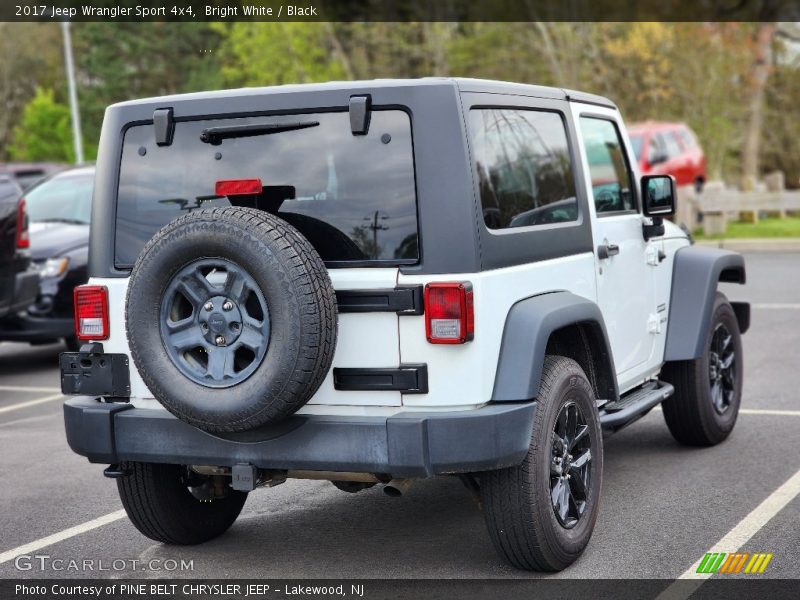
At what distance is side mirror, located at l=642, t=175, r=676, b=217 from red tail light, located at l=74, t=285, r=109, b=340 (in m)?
2.98

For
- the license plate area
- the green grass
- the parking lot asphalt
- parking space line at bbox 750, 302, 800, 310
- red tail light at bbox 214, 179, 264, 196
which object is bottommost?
parking space line at bbox 750, 302, 800, 310

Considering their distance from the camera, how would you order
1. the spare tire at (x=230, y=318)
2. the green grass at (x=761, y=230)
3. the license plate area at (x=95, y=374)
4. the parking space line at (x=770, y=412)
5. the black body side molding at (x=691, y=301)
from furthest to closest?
1. the green grass at (x=761, y=230)
2. the parking space line at (x=770, y=412)
3. the black body side molding at (x=691, y=301)
4. the license plate area at (x=95, y=374)
5. the spare tire at (x=230, y=318)

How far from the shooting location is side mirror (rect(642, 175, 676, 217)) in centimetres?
636

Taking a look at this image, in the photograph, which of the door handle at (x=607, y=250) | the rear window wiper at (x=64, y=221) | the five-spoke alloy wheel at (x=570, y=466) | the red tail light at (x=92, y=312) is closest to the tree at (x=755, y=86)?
the rear window wiper at (x=64, y=221)

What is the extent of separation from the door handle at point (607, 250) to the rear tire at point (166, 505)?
80.5 inches

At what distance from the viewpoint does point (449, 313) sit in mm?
4340

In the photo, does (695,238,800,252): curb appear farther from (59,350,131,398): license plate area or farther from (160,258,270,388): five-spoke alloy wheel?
(160,258,270,388): five-spoke alloy wheel

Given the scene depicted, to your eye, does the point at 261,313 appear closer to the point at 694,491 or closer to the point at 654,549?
the point at 654,549

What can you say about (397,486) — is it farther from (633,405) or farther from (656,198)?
(656,198)

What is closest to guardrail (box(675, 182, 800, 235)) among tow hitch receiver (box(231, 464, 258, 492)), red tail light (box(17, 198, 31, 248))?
red tail light (box(17, 198, 31, 248))

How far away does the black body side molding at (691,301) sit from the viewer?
259 inches

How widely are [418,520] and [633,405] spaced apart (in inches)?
Answer: 46.8

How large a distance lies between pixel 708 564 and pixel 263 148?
8.09 ft

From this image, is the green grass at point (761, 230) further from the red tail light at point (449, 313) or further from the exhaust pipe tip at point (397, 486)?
the red tail light at point (449, 313)
